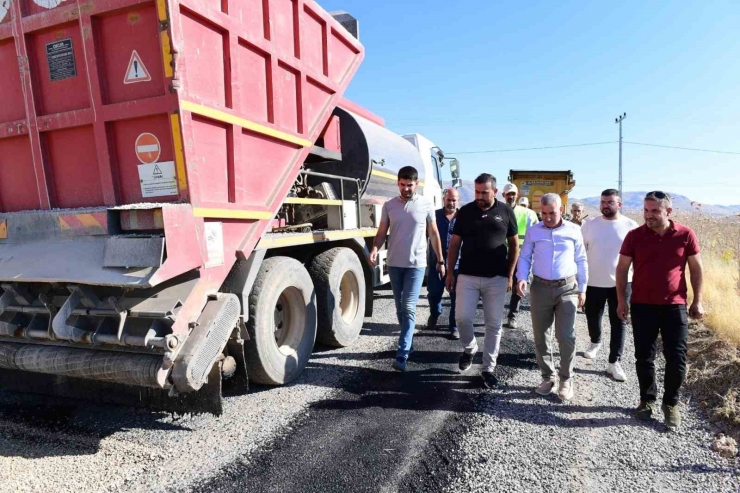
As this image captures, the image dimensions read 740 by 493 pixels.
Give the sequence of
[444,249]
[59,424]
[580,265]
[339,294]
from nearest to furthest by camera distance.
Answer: [59,424] < [580,265] < [339,294] < [444,249]

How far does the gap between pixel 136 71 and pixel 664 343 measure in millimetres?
4129

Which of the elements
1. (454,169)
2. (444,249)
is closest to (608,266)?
(444,249)

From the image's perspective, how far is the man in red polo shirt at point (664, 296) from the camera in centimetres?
318

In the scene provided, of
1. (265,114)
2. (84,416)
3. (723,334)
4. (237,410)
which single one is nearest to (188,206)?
(265,114)

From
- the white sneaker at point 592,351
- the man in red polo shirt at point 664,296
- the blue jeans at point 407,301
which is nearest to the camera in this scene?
the man in red polo shirt at point 664,296

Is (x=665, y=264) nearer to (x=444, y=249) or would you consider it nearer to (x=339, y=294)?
(x=444, y=249)

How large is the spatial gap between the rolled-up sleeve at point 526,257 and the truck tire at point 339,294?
1825 millimetres

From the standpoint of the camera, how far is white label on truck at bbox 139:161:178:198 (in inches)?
108

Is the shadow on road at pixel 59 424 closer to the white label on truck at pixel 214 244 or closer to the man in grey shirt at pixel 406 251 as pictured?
the white label on truck at pixel 214 244

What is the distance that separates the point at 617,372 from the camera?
3.98 metres

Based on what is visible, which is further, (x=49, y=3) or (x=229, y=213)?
(x=229, y=213)

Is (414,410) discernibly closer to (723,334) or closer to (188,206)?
(188,206)

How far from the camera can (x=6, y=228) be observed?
297 cm

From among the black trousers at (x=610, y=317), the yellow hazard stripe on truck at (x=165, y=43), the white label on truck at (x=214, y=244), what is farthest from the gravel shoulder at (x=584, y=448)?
the yellow hazard stripe on truck at (x=165, y=43)
